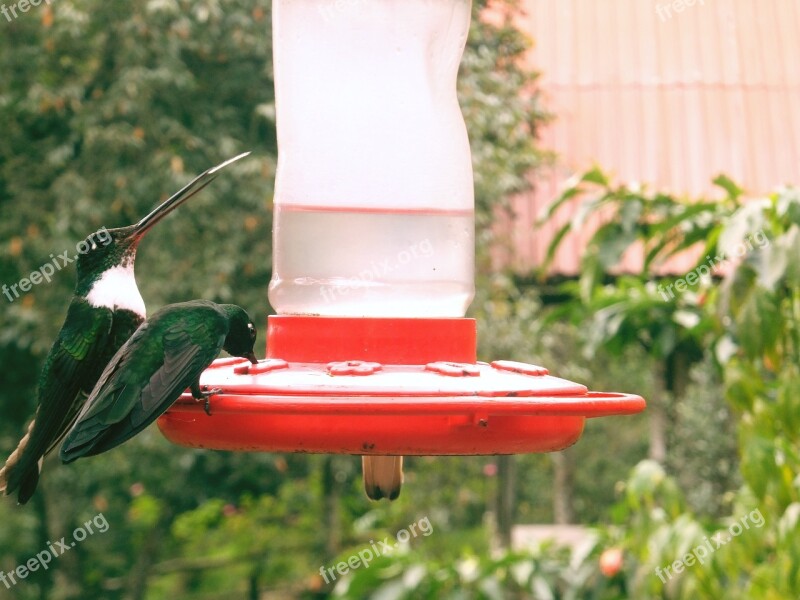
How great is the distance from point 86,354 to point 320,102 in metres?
0.68

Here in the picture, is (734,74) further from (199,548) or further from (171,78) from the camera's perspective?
(199,548)

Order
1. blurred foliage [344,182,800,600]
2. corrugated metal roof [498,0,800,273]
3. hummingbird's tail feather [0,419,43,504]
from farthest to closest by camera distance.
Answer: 1. corrugated metal roof [498,0,800,273]
2. blurred foliage [344,182,800,600]
3. hummingbird's tail feather [0,419,43,504]

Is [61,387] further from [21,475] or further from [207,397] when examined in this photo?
[207,397]

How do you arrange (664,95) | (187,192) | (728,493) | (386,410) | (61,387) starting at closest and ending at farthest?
1. (386,410)
2. (187,192)
3. (61,387)
4. (728,493)
5. (664,95)

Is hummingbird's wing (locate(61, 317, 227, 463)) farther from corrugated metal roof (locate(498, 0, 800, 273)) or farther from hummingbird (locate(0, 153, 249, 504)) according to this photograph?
corrugated metal roof (locate(498, 0, 800, 273))

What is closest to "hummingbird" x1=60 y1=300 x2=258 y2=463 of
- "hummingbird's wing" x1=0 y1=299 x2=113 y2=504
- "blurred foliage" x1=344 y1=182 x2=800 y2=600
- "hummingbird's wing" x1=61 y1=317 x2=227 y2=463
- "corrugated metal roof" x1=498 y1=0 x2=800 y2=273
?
"hummingbird's wing" x1=61 y1=317 x2=227 y2=463

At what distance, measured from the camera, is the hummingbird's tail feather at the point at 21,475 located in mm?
1794

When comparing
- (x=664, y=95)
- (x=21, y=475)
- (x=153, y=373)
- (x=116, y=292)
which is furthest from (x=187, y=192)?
(x=664, y=95)

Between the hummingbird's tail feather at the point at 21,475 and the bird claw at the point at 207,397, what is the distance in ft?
1.38

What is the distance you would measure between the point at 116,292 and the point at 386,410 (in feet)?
2.60

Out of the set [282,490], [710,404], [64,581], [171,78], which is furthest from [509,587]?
[171,78]

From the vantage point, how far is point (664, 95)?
8.15m

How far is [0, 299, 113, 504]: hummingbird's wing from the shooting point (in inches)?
71.2

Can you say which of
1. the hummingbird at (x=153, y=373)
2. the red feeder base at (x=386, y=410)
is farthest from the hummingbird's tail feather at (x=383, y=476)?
the hummingbird at (x=153, y=373)
